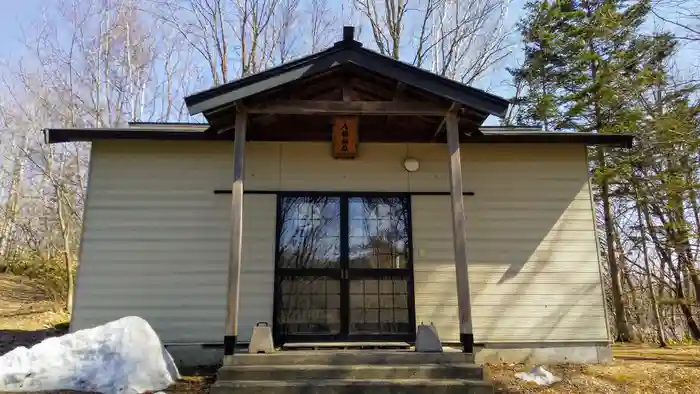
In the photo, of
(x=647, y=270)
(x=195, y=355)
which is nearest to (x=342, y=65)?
(x=195, y=355)

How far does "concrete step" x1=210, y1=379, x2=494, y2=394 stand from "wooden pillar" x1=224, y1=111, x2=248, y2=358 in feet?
1.64


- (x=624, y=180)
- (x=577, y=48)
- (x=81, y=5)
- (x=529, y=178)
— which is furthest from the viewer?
(x=81, y=5)

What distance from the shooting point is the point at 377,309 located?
5.81 metres

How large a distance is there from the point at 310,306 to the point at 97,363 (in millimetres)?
2442

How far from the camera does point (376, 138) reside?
6273 mm

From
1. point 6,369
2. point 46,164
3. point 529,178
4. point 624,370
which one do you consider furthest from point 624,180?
point 46,164

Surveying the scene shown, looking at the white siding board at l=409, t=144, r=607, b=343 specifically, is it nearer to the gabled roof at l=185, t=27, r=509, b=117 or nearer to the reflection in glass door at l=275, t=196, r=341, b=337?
the reflection in glass door at l=275, t=196, r=341, b=337

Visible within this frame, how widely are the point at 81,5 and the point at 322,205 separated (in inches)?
542

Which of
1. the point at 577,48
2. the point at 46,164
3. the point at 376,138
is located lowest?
the point at 376,138

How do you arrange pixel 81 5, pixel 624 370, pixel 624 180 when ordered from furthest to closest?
1. pixel 81 5
2. pixel 624 180
3. pixel 624 370

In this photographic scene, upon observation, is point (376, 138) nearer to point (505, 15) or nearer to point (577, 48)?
point (577, 48)

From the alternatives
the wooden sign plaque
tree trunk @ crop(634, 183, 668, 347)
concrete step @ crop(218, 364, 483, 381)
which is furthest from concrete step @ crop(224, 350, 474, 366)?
tree trunk @ crop(634, 183, 668, 347)

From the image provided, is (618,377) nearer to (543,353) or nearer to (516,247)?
(543,353)

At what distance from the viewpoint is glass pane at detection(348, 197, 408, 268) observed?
19.6 ft
